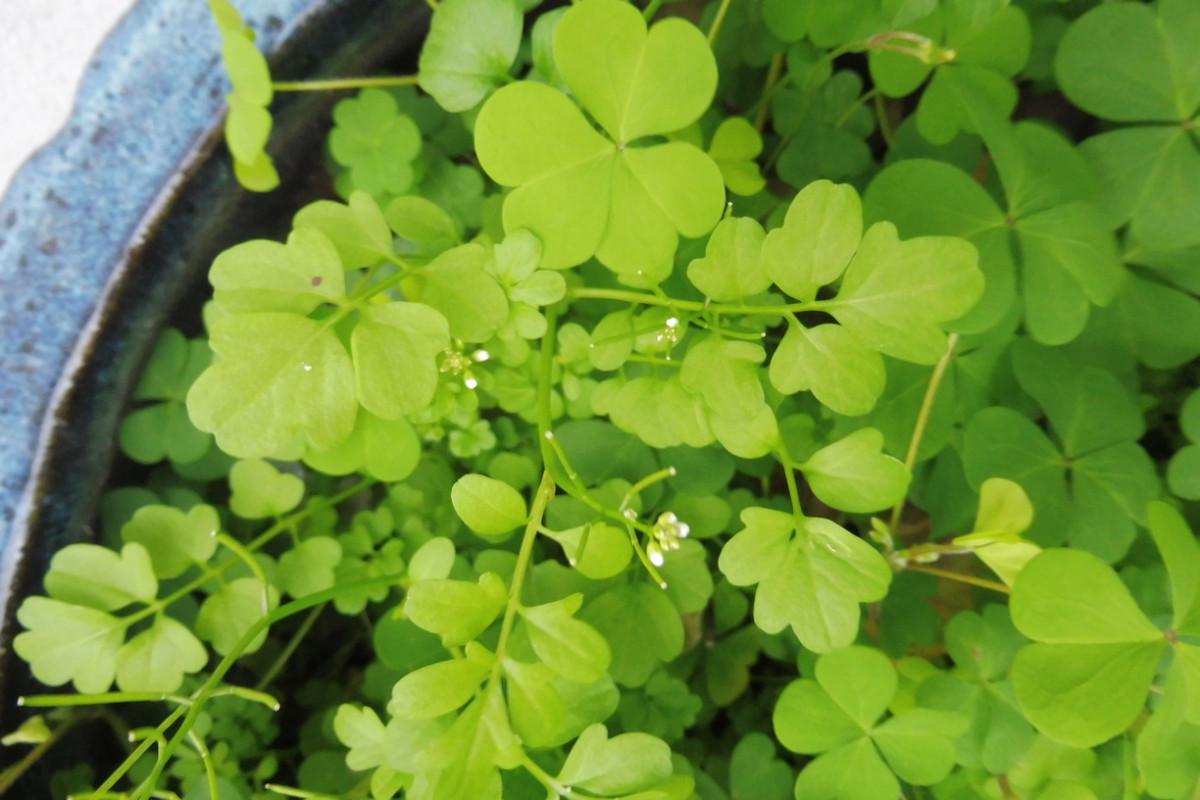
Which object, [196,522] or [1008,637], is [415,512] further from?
[1008,637]

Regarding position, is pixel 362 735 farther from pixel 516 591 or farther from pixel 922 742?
pixel 922 742

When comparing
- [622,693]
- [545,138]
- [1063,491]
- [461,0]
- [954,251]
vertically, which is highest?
[461,0]

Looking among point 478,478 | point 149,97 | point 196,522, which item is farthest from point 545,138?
point 196,522

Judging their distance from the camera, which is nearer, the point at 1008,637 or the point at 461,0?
the point at 461,0

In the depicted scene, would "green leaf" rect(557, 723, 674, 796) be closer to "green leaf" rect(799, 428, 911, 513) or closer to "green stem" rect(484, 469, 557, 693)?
"green stem" rect(484, 469, 557, 693)

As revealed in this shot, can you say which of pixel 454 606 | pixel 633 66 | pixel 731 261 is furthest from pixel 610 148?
pixel 454 606

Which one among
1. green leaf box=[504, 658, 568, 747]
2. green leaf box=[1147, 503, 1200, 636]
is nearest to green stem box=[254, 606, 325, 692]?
green leaf box=[504, 658, 568, 747]

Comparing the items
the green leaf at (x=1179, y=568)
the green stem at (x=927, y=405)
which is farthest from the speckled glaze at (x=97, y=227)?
the green leaf at (x=1179, y=568)
